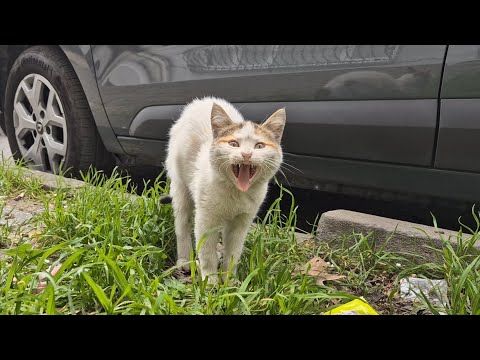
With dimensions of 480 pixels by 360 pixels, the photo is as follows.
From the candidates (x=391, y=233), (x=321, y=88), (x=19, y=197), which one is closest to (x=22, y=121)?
(x=19, y=197)

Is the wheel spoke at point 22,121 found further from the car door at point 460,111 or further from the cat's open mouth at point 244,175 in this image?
the car door at point 460,111

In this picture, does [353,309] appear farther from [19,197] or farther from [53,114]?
[53,114]

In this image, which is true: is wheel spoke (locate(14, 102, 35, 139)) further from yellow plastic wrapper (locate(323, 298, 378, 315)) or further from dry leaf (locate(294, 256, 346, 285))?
yellow plastic wrapper (locate(323, 298, 378, 315))

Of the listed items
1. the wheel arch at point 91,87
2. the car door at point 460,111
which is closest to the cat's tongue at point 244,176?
the car door at point 460,111

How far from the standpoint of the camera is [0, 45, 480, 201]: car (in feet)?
8.21

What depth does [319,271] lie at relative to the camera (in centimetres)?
237

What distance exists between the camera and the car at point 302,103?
2504mm

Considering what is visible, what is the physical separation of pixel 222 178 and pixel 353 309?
2.77ft

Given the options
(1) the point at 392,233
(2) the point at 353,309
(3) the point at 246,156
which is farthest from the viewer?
(1) the point at 392,233

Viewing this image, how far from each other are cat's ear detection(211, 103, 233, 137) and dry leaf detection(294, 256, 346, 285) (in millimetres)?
774

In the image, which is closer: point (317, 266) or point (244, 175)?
point (244, 175)

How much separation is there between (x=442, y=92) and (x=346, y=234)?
3.06 feet

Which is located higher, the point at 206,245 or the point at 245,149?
the point at 245,149

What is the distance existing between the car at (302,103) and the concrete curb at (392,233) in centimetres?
23
